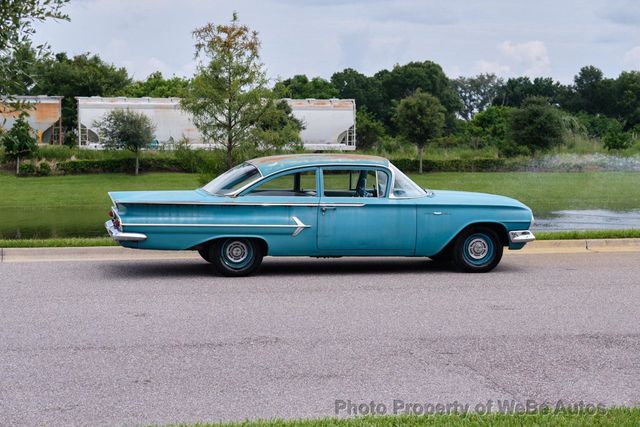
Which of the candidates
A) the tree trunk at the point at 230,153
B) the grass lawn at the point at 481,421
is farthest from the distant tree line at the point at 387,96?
the grass lawn at the point at 481,421

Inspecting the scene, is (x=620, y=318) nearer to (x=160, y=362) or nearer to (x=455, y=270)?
(x=455, y=270)

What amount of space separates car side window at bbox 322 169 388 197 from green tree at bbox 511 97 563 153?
1180 inches

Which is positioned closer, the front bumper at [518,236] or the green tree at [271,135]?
the front bumper at [518,236]

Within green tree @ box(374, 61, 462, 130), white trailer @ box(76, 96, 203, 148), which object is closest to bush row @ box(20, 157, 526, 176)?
white trailer @ box(76, 96, 203, 148)

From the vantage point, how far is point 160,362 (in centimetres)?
724

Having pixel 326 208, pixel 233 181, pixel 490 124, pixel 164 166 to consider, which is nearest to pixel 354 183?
pixel 326 208

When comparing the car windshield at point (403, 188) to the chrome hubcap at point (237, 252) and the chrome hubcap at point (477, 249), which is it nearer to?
the chrome hubcap at point (477, 249)

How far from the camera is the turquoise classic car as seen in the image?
36.4ft

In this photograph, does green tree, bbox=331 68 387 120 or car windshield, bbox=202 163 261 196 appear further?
green tree, bbox=331 68 387 120

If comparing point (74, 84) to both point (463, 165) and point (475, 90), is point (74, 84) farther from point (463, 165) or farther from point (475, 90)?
point (475, 90)

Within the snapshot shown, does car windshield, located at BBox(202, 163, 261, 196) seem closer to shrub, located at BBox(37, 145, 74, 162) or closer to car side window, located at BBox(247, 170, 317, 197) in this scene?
car side window, located at BBox(247, 170, 317, 197)

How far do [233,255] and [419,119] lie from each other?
28.5 meters

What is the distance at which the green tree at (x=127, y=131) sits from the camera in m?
36.6

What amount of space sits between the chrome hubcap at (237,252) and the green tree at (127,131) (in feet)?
85.2
